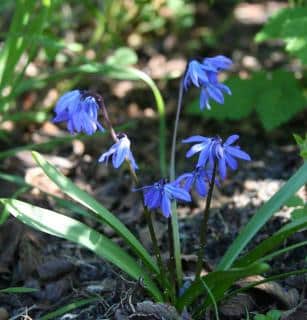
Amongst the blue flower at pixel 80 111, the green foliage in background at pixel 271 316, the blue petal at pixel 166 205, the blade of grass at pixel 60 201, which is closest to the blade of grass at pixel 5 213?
the blade of grass at pixel 60 201

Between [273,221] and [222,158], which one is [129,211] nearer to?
[273,221]

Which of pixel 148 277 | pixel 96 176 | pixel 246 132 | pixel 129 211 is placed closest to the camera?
pixel 148 277

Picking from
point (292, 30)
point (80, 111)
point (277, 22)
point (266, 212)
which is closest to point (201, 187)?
point (266, 212)

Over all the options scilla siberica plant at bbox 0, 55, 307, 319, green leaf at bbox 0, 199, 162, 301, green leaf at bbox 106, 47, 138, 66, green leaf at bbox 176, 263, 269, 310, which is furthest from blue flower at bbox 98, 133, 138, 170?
green leaf at bbox 106, 47, 138, 66

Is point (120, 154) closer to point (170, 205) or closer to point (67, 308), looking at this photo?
point (170, 205)

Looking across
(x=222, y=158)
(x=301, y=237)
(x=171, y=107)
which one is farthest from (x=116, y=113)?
(x=222, y=158)

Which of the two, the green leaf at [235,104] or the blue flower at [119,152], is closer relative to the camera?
the blue flower at [119,152]

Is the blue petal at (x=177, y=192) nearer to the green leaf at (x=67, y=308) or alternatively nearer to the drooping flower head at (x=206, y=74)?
the drooping flower head at (x=206, y=74)
